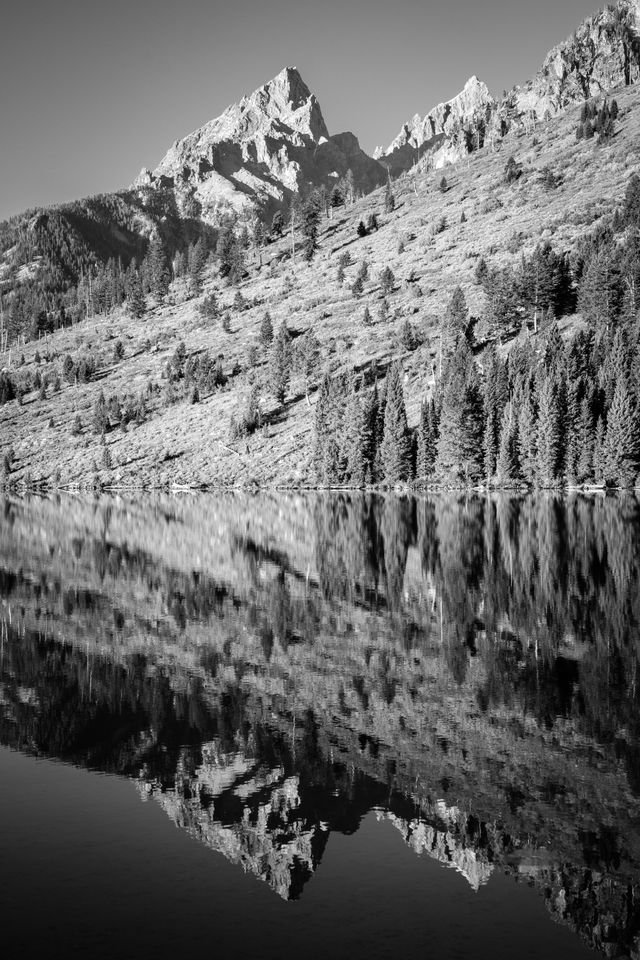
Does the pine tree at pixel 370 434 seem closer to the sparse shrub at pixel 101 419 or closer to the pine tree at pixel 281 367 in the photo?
the pine tree at pixel 281 367

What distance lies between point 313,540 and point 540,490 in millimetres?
51223

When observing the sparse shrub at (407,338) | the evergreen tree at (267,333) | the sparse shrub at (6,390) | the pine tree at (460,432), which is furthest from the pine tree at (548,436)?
the sparse shrub at (6,390)

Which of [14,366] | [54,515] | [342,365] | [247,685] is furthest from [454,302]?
[14,366]

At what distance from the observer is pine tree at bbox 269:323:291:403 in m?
124

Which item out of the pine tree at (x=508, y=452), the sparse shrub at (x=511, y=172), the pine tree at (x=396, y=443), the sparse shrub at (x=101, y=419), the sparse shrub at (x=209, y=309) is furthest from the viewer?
the sparse shrub at (x=511, y=172)

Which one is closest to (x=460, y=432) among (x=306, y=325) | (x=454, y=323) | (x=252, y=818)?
(x=454, y=323)

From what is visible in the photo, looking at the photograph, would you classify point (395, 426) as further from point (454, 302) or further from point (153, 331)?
point (153, 331)

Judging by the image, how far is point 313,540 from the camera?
150 ft

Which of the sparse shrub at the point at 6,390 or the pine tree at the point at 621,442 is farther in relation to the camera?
the sparse shrub at the point at 6,390

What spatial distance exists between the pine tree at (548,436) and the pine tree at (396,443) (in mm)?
18629

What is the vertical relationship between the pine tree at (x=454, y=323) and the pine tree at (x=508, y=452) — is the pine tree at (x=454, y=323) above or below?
above

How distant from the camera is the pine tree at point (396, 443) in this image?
98.1 meters

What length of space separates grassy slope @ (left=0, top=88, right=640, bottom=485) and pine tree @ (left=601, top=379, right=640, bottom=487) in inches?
1236

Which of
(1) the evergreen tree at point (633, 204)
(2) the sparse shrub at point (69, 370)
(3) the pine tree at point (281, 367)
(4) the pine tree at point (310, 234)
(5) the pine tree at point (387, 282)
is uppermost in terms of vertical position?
(4) the pine tree at point (310, 234)
